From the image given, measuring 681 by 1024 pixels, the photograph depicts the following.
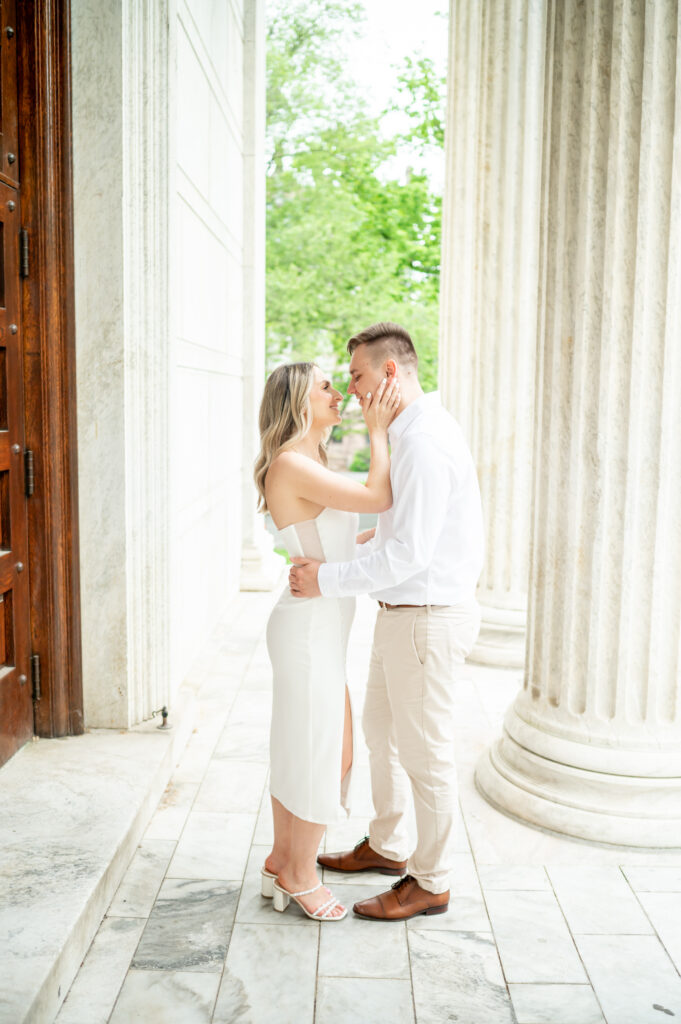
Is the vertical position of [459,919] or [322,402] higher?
[322,402]

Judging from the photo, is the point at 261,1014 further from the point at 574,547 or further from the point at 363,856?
the point at 574,547

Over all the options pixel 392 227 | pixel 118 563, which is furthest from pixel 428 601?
pixel 392 227

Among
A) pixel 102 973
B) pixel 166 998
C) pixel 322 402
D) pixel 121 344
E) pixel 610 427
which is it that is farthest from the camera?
pixel 121 344

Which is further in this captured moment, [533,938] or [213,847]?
[213,847]

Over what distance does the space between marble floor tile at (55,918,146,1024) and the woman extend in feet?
1.85

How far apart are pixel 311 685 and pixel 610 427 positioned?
1.67 m

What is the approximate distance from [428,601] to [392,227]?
19857 millimetres

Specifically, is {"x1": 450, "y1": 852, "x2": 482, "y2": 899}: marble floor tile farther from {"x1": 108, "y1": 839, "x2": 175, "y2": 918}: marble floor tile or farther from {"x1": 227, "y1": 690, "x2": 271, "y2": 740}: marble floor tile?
{"x1": 227, "y1": 690, "x2": 271, "y2": 740}: marble floor tile

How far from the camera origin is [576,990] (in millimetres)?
3021

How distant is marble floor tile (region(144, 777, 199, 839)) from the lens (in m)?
4.11

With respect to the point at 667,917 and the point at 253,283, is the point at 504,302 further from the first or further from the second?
the point at 667,917

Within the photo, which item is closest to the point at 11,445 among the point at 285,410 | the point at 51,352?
the point at 51,352

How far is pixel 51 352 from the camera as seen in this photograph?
14.3 ft

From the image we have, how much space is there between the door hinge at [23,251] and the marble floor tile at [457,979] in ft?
10.4
